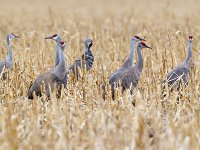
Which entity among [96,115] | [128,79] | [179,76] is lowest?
[128,79]

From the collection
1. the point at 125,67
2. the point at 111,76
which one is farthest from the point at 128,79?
the point at 125,67

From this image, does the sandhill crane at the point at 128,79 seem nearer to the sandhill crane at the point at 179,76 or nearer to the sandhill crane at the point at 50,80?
the sandhill crane at the point at 179,76

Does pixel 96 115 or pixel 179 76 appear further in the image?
pixel 179 76

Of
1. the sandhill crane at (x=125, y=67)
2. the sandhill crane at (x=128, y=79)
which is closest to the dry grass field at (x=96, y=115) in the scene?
the sandhill crane at (x=128, y=79)

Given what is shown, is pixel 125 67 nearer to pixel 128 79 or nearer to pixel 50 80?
pixel 128 79

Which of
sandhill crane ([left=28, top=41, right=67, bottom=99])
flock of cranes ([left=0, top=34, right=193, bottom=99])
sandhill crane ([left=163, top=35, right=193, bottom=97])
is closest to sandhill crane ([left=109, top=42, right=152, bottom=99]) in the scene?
flock of cranes ([left=0, top=34, right=193, bottom=99])

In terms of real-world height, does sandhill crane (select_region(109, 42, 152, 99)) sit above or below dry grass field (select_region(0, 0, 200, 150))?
below

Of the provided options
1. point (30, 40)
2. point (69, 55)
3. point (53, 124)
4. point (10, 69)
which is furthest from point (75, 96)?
point (30, 40)

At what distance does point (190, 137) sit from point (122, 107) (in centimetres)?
133

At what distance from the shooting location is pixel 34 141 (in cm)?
393

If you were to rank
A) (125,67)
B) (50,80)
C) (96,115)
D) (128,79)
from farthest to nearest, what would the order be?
(125,67)
(128,79)
(50,80)
(96,115)

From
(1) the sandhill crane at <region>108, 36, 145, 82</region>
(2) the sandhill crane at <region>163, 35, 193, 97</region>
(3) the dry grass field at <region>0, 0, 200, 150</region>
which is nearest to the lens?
(3) the dry grass field at <region>0, 0, 200, 150</region>

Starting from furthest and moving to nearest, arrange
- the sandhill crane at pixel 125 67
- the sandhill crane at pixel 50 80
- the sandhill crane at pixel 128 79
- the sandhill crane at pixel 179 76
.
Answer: the sandhill crane at pixel 125 67
the sandhill crane at pixel 128 79
the sandhill crane at pixel 179 76
the sandhill crane at pixel 50 80

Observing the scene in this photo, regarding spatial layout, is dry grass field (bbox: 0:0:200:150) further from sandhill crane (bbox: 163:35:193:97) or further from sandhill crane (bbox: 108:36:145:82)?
sandhill crane (bbox: 108:36:145:82)
